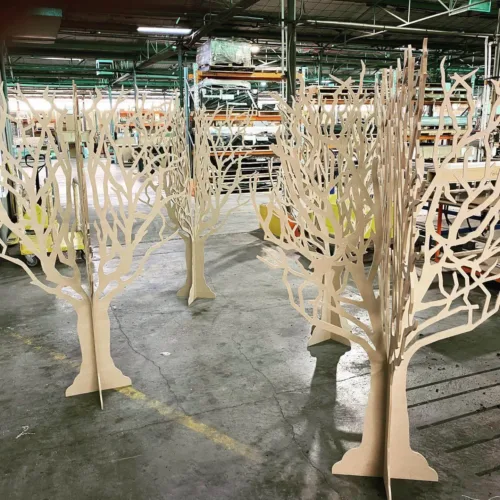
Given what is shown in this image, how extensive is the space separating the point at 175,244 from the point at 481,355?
179 inches

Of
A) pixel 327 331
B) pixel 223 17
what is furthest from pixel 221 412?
pixel 223 17

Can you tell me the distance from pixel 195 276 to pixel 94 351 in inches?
69.1

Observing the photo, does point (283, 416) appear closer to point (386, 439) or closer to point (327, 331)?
point (386, 439)

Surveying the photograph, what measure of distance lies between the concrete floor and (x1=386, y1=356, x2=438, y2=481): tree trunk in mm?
60

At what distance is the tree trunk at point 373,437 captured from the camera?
220 cm

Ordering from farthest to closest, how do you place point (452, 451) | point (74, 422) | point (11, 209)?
point (11, 209), point (74, 422), point (452, 451)

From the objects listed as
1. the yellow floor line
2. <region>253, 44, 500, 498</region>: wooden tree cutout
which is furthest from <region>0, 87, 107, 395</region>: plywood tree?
<region>253, 44, 500, 498</region>: wooden tree cutout

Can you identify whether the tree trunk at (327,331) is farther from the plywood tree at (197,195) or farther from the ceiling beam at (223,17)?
the ceiling beam at (223,17)

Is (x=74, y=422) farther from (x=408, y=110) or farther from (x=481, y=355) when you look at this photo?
(x=481, y=355)

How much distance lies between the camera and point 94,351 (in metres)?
3.08

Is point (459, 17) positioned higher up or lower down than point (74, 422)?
higher up

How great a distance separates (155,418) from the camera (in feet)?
9.03

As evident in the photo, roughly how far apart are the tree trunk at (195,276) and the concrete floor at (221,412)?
0.35 metres

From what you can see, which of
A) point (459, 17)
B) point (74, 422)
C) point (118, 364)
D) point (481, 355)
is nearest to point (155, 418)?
point (74, 422)
